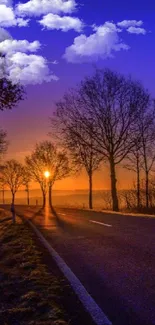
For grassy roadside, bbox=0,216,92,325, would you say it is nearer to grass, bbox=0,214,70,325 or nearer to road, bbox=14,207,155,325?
grass, bbox=0,214,70,325

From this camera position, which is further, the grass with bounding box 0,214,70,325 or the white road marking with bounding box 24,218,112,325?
the white road marking with bounding box 24,218,112,325

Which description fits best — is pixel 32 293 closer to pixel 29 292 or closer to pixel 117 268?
pixel 29 292

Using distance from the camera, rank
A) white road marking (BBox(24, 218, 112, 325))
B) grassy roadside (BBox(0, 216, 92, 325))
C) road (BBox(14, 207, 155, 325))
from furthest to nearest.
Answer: road (BBox(14, 207, 155, 325)), white road marking (BBox(24, 218, 112, 325)), grassy roadside (BBox(0, 216, 92, 325))

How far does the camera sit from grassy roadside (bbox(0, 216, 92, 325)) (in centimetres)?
472

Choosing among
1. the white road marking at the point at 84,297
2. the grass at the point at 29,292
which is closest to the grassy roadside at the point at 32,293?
the grass at the point at 29,292

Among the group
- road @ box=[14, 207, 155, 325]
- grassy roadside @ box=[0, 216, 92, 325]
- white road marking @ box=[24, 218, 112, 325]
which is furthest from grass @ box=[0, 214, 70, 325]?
road @ box=[14, 207, 155, 325]

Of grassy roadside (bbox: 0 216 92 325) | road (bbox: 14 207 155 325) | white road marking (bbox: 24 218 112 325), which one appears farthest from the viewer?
road (bbox: 14 207 155 325)

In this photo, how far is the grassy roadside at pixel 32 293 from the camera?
4.72 meters

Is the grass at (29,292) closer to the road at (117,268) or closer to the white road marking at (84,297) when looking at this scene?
the white road marking at (84,297)

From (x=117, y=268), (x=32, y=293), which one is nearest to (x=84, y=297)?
(x=32, y=293)

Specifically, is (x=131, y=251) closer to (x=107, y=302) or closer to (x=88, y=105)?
(x=107, y=302)

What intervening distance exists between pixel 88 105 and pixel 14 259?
29022 mm

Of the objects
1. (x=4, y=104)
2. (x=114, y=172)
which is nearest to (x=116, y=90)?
(x=114, y=172)

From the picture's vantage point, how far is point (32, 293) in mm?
5754
